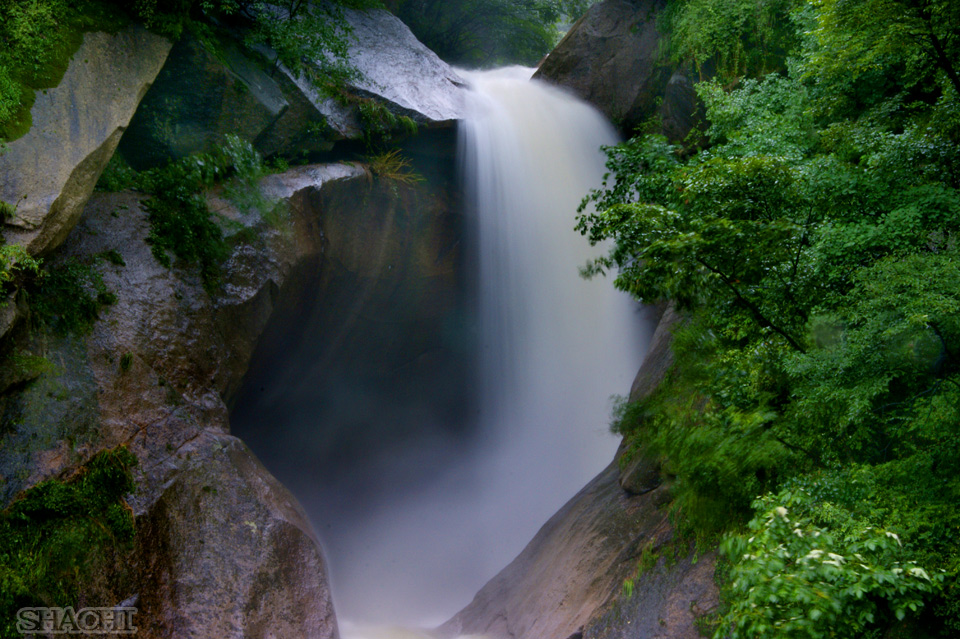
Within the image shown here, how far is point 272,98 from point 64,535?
19.8 ft

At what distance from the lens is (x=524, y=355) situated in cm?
Answer: 1220

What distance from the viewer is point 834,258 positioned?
441cm

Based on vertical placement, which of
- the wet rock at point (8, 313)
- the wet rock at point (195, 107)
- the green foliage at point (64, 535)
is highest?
the wet rock at point (195, 107)

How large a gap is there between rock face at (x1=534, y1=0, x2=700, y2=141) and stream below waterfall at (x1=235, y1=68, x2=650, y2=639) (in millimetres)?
467

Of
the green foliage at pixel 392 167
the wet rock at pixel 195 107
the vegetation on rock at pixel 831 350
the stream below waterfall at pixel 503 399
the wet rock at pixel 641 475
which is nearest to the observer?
the vegetation on rock at pixel 831 350

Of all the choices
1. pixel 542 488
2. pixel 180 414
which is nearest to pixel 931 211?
pixel 180 414

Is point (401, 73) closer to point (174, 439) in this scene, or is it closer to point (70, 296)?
point (70, 296)

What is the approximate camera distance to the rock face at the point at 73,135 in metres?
4.91

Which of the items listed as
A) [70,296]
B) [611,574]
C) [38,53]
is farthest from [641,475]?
[38,53]

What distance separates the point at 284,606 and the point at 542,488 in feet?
21.9

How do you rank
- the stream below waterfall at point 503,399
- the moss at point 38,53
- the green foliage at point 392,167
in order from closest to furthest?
1. the moss at point 38,53
2. the green foliage at point 392,167
3. the stream below waterfall at point 503,399

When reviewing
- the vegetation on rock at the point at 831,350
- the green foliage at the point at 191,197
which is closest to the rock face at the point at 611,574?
the vegetation on rock at the point at 831,350

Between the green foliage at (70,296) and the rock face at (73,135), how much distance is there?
0.35 meters

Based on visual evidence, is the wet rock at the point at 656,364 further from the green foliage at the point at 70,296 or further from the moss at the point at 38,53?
the moss at the point at 38,53
